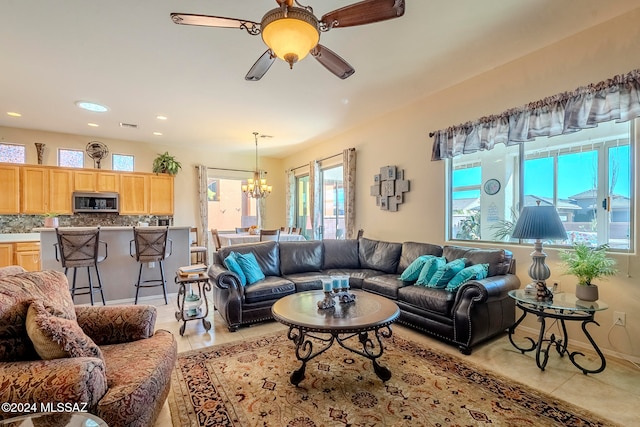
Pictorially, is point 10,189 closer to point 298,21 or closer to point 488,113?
point 298,21

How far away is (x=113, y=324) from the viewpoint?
1882mm

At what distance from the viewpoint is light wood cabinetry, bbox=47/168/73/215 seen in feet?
18.4

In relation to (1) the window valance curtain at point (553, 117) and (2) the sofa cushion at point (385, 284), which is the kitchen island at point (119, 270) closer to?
(2) the sofa cushion at point (385, 284)

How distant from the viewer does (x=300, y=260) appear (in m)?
4.38

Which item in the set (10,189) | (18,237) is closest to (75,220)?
(18,237)

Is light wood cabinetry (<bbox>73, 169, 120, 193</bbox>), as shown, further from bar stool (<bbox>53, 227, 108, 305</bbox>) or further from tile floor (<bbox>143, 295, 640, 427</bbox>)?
tile floor (<bbox>143, 295, 640, 427</bbox>)

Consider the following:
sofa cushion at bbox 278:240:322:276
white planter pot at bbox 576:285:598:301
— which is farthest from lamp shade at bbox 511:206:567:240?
sofa cushion at bbox 278:240:322:276

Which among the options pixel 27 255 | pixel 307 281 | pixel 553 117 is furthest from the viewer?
pixel 27 255

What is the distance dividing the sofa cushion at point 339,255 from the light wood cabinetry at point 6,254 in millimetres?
5247

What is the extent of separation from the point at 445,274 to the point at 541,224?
0.99 metres

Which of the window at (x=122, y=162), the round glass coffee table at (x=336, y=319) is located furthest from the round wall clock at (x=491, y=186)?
the window at (x=122, y=162)

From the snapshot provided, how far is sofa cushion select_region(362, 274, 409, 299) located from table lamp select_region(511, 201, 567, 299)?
4.30ft

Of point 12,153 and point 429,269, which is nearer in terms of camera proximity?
point 429,269

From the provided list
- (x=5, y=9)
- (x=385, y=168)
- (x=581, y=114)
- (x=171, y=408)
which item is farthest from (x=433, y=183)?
(x=5, y=9)
